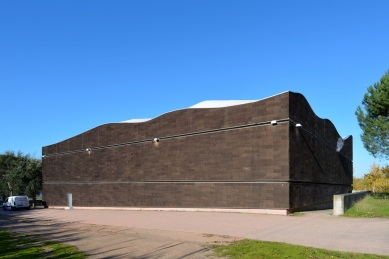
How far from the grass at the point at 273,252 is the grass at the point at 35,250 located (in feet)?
12.8

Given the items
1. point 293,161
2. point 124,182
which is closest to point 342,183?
point 293,161

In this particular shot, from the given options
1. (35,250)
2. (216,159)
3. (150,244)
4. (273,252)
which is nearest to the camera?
(273,252)

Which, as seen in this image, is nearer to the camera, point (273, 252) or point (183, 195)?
point (273, 252)

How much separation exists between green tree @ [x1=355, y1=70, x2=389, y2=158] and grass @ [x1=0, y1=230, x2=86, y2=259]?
24539 millimetres

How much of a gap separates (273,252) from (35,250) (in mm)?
6965

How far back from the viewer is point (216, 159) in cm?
2453

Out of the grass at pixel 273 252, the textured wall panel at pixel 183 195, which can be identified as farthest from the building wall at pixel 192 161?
the grass at pixel 273 252

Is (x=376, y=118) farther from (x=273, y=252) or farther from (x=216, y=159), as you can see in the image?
(x=273, y=252)

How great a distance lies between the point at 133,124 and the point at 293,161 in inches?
593

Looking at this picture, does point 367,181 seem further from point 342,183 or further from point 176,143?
point 176,143

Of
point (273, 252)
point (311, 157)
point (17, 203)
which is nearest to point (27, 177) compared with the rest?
point (17, 203)

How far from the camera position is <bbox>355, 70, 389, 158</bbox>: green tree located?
26781 mm

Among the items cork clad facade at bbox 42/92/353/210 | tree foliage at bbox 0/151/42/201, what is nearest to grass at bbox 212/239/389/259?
cork clad facade at bbox 42/92/353/210

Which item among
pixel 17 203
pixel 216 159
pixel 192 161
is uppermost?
pixel 216 159
